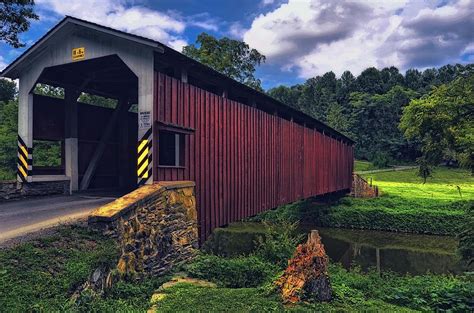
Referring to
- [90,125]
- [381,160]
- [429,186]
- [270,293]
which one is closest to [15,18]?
[90,125]

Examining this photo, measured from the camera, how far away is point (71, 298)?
454 cm

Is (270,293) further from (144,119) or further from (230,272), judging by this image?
(144,119)

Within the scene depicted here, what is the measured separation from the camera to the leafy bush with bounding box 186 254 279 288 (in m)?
7.90

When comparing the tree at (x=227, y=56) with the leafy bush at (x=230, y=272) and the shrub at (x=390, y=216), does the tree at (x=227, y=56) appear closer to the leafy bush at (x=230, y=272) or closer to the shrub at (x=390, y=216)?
the shrub at (x=390, y=216)

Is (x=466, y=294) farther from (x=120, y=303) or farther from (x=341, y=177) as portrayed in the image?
(x=341, y=177)

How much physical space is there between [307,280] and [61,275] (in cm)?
410

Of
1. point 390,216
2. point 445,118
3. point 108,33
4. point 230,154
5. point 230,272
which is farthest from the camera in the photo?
point 390,216

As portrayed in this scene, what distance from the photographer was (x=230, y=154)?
12102 mm

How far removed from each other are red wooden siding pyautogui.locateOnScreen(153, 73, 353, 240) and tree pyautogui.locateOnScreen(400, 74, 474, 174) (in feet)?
20.0

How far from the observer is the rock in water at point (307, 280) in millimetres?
6312

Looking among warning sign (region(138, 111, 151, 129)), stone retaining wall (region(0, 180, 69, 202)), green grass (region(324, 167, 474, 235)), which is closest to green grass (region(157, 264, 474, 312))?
warning sign (region(138, 111, 151, 129))

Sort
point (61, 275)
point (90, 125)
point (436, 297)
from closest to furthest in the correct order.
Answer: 1. point (61, 275)
2. point (436, 297)
3. point (90, 125)

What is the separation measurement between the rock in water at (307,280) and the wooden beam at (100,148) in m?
8.07

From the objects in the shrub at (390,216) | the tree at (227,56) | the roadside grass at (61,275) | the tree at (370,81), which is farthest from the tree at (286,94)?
the roadside grass at (61,275)
